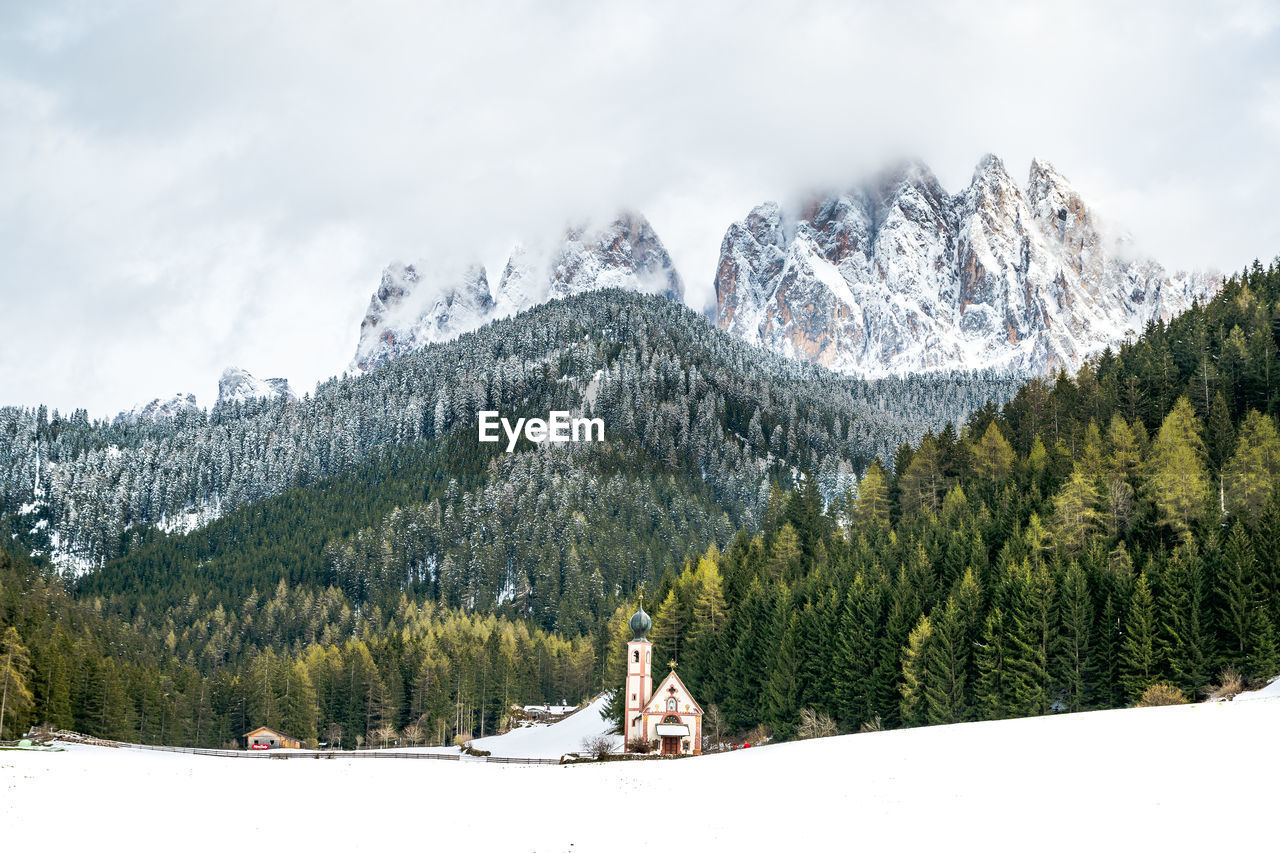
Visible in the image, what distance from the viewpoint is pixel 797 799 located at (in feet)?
140

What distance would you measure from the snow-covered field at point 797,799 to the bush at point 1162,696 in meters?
5.59

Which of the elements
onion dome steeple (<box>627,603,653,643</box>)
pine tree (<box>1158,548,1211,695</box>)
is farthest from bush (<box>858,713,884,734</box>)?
onion dome steeple (<box>627,603,653,643</box>)

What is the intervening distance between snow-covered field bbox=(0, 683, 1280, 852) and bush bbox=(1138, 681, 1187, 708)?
220 inches

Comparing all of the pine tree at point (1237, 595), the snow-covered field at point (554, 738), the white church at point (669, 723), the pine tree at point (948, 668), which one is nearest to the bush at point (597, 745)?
the snow-covered field at point (554, 738)

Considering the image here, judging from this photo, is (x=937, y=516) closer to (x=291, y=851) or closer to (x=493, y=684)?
(x=493, y=684)

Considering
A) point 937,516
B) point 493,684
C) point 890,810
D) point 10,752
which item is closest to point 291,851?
point 890,810

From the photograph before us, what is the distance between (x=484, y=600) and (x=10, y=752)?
443ft

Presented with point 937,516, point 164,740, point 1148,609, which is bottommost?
point 164,740

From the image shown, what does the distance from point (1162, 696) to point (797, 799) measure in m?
30.3

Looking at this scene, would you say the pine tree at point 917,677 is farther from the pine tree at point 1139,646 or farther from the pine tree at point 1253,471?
the pine tree at point 1253,471

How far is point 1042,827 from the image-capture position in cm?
3403

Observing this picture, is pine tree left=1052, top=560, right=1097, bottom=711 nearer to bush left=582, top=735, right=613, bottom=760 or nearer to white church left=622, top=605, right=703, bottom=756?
white church left=622, top=605, right=703, bottom=756

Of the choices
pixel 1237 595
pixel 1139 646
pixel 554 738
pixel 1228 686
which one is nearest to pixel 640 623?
pixel 554 738

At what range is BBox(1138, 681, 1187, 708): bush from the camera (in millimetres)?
62250
